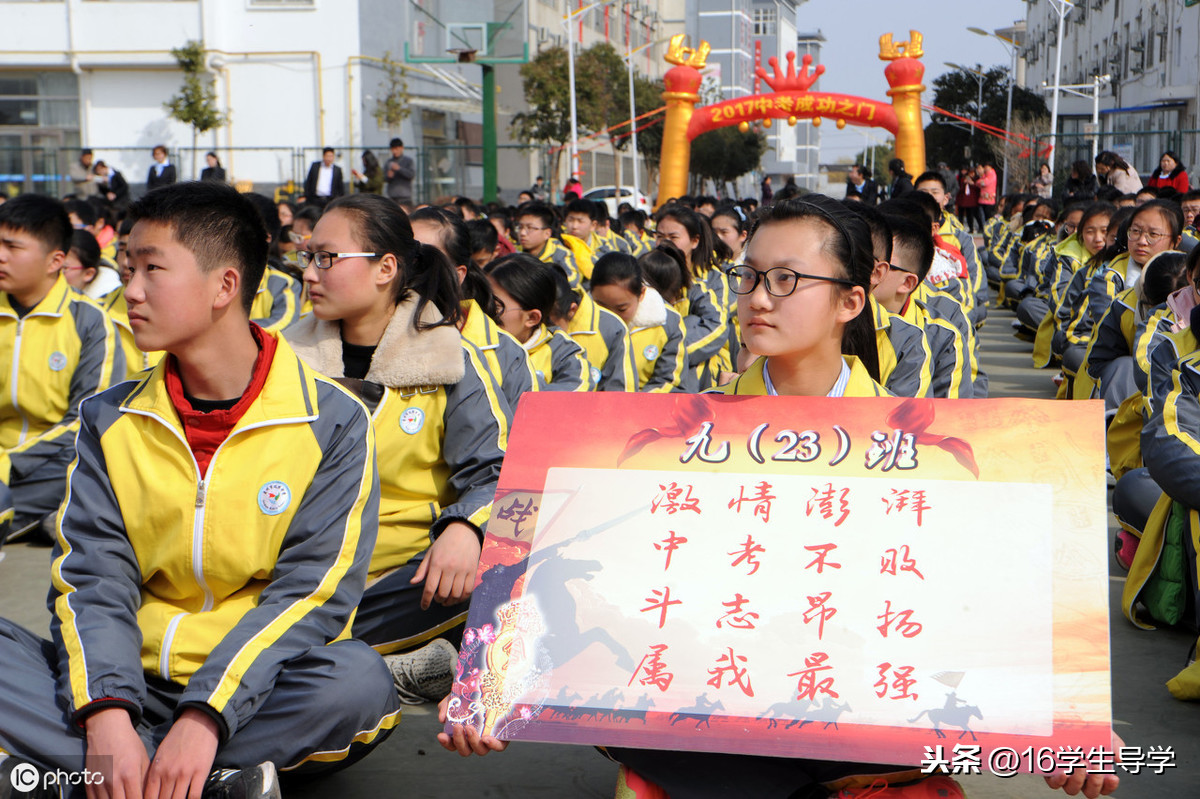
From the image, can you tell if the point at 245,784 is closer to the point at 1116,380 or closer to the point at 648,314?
the point at 648,314

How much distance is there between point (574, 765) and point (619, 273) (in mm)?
3259

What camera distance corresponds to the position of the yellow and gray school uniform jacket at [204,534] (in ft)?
7.34

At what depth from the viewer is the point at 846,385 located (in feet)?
8.16

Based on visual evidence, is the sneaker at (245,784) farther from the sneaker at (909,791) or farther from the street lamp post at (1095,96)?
the street lamp post at (1095,96)

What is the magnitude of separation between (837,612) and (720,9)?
2738 inches

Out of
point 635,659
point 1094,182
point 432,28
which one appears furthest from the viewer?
point 432,28

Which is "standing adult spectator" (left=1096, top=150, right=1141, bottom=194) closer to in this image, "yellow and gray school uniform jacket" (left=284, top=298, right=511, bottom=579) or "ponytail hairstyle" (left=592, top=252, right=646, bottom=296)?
→ "ponytail hairstyle" (left=592, top=252, right=646, bottom=296)

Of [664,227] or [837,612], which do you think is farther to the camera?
[664,227]

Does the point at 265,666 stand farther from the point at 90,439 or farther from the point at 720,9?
the point at 720,9

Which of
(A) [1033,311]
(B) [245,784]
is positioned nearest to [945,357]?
(B) [245,784]

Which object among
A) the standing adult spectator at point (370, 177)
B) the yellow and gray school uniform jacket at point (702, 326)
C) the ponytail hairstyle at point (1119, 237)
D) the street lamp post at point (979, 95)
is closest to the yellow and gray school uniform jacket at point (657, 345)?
the yellow and gray school uniform jacket at point (702, 326)

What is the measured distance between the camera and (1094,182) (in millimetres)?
13117

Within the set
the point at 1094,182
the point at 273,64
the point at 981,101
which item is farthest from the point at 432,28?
the point at 981,101

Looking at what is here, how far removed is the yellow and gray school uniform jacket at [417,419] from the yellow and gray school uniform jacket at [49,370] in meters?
2.10
